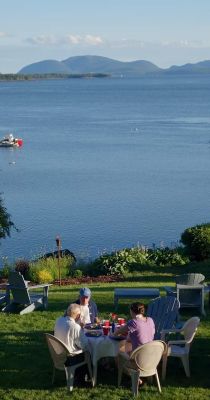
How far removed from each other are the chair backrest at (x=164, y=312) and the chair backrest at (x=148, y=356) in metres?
1.75

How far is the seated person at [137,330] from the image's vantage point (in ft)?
31.3

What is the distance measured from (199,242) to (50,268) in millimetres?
4363

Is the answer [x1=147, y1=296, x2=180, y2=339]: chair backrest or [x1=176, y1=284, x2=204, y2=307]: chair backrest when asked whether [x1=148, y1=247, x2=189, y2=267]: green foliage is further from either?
[x1=147, y1=296, x2=180, y2=339]: chair backrest

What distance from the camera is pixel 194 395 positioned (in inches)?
365

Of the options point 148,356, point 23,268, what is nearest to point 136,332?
point 148,356

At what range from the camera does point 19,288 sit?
46.1 ft

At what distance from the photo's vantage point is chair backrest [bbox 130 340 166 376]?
9.26 meters

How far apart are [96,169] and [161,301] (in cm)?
4637

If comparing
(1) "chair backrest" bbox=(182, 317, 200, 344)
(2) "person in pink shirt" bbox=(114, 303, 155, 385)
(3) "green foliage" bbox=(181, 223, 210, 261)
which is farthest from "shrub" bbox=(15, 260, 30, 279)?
(2) "person in pink shirt" bbox=(114, 303, 155, 385)

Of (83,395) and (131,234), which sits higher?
(83,395)

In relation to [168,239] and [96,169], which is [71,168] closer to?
[96,169]

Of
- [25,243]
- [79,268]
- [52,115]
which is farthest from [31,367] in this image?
[52,115]

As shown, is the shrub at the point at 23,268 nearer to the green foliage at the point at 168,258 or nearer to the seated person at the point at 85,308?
the green foliage at the point at 168,258

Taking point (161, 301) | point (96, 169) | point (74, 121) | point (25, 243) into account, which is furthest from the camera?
point (74, 121)
